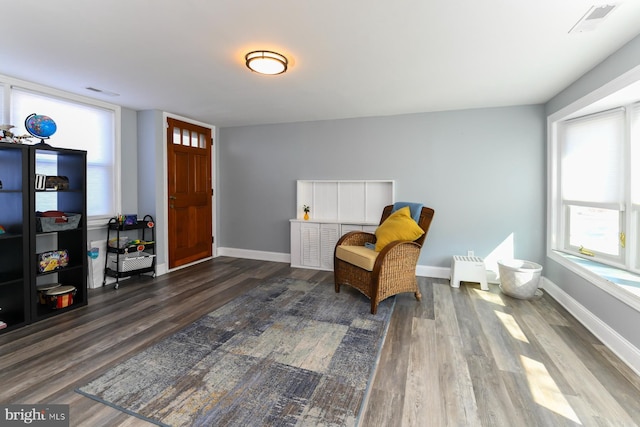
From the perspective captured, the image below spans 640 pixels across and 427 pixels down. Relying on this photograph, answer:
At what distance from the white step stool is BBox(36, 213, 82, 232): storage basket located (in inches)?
163

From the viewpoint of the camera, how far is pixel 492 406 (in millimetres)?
1650

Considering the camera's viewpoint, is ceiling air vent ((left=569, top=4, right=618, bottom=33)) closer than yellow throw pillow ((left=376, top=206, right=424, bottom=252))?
Yes

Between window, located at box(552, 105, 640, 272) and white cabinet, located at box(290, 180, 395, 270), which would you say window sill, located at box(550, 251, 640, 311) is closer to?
window, located at box(552, 105, 640, 272)

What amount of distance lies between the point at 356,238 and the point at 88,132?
3.43 meters

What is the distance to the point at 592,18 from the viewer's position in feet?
5.98

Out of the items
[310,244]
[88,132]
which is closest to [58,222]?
[88,132]

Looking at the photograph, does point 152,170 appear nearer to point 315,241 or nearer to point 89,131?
point 89,131

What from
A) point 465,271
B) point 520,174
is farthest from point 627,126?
point 465,271

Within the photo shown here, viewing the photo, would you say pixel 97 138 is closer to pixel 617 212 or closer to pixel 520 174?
pixel 520 174

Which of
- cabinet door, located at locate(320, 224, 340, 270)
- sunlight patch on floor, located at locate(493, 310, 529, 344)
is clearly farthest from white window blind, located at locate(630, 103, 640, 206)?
cabinet door, located at locate(320, 224, 340, 270)

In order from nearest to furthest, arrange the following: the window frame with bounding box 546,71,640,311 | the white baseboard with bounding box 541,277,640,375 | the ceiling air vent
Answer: the ceiling air vent < the white baseboard with bounding box 541,277,640,375 < the window frame with bounding box 546,71,640,311

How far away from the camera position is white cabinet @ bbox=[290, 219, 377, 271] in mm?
4379

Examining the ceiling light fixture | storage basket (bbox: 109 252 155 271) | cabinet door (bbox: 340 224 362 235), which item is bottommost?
storage basket (bbox: 109 252 155 271)

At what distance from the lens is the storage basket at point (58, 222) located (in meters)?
2.72
